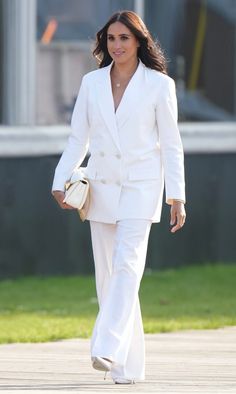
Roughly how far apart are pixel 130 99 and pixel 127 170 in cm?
35

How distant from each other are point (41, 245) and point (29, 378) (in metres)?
5.67

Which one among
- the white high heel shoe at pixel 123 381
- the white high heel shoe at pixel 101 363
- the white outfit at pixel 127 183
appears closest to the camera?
the white high heel shoe at pixel 101 363

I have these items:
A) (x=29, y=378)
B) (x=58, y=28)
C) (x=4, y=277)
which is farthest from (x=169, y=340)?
(x=58, y=28)

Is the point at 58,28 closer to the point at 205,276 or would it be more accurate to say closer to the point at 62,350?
the point at 205,276

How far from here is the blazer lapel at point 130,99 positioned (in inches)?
292

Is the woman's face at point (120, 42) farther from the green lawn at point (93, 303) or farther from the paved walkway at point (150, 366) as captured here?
the green lawn at point (93, 303)

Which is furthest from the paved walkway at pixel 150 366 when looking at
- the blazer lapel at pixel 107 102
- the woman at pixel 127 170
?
the blazer lapel at pixel 107 102

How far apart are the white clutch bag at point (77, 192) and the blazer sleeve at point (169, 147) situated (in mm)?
407

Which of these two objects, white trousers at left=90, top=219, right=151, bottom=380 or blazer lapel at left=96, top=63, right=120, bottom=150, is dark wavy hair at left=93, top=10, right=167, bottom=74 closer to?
blazer lapel at left=96, top=63, right=120, bottom=150

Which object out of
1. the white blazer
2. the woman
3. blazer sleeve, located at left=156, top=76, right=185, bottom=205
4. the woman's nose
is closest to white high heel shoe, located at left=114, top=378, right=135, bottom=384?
the woman

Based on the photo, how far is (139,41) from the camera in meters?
7.54

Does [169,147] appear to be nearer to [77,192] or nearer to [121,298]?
[77,192]

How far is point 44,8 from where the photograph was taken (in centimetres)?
1333

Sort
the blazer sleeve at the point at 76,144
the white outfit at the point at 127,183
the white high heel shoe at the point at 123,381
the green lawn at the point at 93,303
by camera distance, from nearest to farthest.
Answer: the white outfit at the point at 127,183 → the white high heel shoe at the point at 123,381 → the blazer sleeve at the point at 76,144 → the green lawn at the point at 93,303
